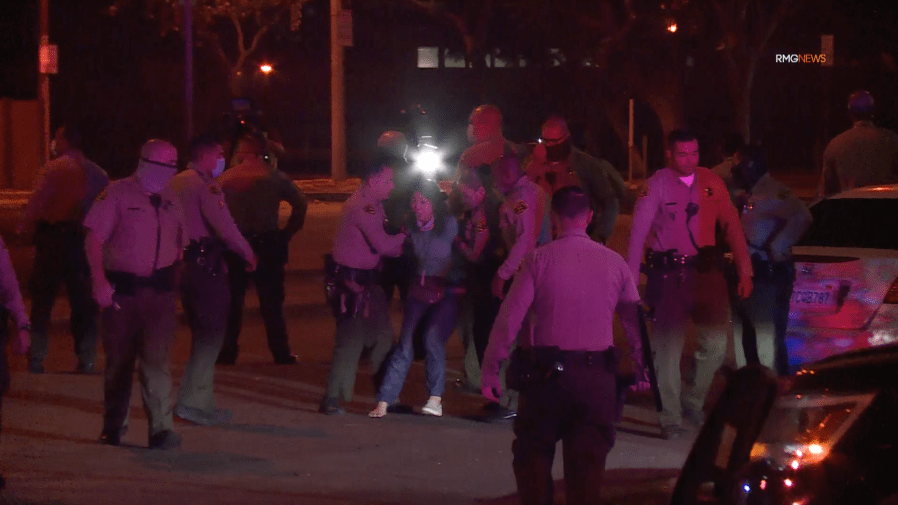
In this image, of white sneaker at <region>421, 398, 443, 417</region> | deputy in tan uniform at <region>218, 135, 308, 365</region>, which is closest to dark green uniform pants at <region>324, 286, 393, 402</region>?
white sneaker at <region>421, 398, 443, 417</region>

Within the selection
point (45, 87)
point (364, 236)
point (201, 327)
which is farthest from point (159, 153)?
point (45, 87)

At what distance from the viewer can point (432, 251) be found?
877cm

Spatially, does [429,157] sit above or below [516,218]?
above

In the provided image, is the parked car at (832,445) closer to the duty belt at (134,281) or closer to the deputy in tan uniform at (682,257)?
the deputy in tan uniform at (682,257)

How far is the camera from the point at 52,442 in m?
8.07

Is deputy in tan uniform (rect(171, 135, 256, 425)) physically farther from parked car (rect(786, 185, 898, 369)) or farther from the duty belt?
parked car (rect(786, 185, 898, 369))

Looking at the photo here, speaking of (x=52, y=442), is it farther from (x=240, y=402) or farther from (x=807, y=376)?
(x=807, y=376)

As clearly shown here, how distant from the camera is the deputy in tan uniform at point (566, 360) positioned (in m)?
5.55

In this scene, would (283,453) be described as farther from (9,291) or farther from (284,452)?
(9,291)

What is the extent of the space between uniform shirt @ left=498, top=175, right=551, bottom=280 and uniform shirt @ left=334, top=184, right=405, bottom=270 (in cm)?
69

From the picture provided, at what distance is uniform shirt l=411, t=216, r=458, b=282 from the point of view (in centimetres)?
876

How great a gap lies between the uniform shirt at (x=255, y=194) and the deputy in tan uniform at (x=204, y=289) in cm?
168

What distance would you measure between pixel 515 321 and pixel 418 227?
3.14 meters

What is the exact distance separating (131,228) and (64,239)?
2699mm
